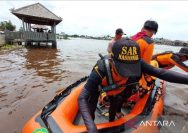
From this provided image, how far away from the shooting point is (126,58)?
84.8 inches

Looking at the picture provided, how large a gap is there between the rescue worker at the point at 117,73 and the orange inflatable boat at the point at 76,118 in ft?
1.57

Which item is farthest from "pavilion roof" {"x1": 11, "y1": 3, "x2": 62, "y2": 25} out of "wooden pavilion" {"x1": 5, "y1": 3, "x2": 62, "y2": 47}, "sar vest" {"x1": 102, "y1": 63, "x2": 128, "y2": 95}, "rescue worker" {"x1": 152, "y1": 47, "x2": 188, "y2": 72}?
"sar vest" {"x1": 102, "y1": 63, "x2": 128, "y2": 95}

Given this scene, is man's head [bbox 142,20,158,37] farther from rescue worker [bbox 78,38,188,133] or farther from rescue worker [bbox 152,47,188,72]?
rescue worker [bbox 78,38,188,133]

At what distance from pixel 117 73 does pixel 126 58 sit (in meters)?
0.21

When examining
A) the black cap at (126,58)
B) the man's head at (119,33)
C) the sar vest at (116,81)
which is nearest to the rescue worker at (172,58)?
the man's head at (119,33)

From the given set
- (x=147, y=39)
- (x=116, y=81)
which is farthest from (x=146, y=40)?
(x=116, y=81)

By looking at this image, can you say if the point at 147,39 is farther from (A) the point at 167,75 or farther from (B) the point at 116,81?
(B) the point at 116,81

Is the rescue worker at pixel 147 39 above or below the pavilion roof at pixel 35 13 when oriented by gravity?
below

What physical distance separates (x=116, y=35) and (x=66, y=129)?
3.16 m

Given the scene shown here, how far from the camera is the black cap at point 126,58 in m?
2.15

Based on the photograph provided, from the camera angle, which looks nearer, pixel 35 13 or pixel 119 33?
pixel 119 33

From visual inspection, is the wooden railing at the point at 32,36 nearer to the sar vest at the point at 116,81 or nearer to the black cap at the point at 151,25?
the black cap at the point at 151,25

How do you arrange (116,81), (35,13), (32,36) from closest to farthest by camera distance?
(116,81), (35,13), (32,36)

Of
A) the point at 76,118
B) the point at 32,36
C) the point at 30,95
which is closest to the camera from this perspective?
the point at 76,118
